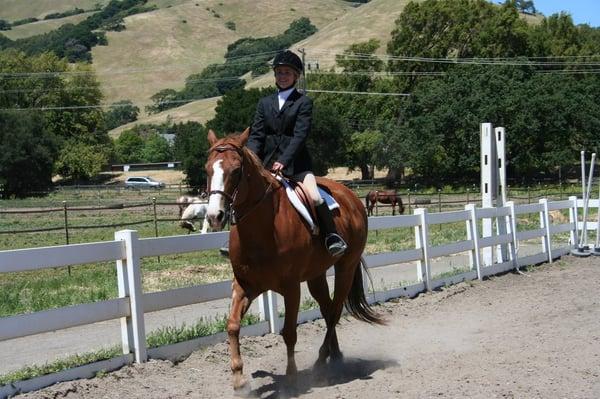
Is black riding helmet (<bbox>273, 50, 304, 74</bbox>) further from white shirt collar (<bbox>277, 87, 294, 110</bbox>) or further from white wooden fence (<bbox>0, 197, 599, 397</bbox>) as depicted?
white wooden fence (<bbox>0, 197, 599, 397</bbox>)

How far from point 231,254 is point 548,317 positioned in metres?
5.40

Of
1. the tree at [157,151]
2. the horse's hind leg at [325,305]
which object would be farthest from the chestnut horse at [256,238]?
the tree at [157,151]

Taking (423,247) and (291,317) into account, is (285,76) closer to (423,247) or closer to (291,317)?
(291,317)

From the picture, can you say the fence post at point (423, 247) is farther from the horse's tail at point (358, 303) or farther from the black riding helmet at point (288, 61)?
the black riding helmet at point (288, 61)

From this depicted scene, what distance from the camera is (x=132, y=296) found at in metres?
7.06

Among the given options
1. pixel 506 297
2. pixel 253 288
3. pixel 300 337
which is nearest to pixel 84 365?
pixel 253 288

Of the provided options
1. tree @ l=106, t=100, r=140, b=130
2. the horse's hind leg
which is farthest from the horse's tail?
tree @ l=106, t=100, r=140, b=130

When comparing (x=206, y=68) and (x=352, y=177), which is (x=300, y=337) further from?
(x=206, y=68)

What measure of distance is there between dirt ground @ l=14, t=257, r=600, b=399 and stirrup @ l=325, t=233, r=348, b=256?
120 centimetres

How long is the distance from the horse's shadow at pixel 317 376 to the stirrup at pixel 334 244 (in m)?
1.18

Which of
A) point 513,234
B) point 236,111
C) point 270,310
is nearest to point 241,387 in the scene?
point 270,310

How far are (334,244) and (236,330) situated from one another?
1.30 m

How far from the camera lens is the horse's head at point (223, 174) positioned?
5.34 meters

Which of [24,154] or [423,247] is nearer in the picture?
[423,247]
